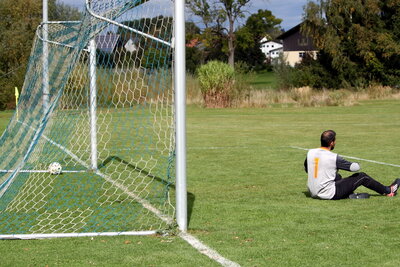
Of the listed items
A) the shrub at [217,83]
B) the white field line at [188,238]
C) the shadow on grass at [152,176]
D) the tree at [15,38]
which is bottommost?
the shadow on grass at [152,176]

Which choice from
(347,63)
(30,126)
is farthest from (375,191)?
(347,63)

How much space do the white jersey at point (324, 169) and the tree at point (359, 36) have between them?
45041 millimetres

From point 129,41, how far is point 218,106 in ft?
89.4

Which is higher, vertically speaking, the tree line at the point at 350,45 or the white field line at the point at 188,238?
the tree line at the point at 350,45

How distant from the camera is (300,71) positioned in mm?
56250

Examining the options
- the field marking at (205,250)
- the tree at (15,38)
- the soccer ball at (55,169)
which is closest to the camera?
the field marking at (205,250)

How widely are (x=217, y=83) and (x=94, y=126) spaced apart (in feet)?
81.5

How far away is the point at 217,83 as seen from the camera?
35.8m

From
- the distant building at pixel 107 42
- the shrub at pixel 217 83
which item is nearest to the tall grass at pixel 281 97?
the shrub at pixel 217 83

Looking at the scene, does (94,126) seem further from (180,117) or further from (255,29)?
(255,29)

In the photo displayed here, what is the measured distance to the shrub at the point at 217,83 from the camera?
117ft

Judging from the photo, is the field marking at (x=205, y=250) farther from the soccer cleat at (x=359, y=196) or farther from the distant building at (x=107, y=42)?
the distant building at (x=107, y=42)

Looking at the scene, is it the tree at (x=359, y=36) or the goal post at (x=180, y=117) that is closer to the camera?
the goal post at (x=180, y=117)

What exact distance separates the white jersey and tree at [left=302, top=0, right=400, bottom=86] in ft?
148
